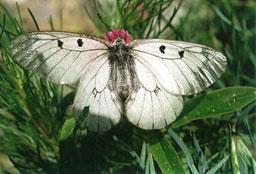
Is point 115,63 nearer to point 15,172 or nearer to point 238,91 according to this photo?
point 238,91

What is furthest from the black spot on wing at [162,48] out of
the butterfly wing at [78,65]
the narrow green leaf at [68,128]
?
the narrow green leaf at [68,128]

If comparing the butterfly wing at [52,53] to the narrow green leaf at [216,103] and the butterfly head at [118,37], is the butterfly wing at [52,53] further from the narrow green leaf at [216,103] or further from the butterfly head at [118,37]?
the narrow green leaf at [216,103]

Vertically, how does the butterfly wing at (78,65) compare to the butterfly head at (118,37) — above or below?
below

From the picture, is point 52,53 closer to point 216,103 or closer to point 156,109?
point 156,109

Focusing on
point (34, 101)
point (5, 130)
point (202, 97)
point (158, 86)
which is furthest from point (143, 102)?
point (5, 130)

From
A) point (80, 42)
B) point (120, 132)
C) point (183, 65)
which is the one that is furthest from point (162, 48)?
point (120, 132)

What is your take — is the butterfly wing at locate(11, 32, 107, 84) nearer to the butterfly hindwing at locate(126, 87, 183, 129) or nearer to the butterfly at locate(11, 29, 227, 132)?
the butterfly at locate(11, 29, 227, 132)
